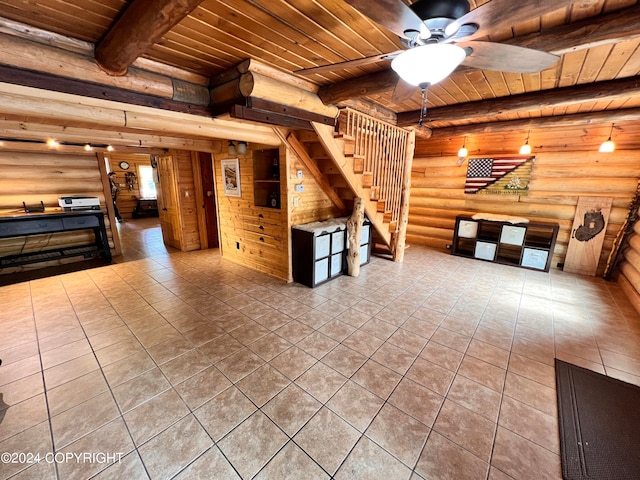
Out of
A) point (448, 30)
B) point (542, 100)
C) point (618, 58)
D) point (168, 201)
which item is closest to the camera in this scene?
point (448, 30)

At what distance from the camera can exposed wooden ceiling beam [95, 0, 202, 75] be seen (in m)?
1.32

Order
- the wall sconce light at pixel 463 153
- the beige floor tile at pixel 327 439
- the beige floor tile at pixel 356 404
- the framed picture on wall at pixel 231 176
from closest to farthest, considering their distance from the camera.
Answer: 1. the beige floor tile at pixel 327 439
2. the beige floor tile at pixel 356 404
3. the framed picture on wall at pixel 231 176
4. the wall sconce light at pixel 463 153

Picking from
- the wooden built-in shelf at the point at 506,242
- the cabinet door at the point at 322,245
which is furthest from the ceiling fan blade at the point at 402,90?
the wooden built-in shelf at the point at 506,242

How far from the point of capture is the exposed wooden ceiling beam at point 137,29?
132 cm

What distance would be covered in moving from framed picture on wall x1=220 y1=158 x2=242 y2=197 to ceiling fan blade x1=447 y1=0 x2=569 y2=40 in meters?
3.79

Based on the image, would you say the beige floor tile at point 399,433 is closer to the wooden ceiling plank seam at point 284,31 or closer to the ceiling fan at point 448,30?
the ceiling fan at point 448,30

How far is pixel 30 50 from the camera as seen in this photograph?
1.75 m

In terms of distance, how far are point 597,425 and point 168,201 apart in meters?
6.95

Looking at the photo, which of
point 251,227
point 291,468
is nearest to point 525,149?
point 251,227

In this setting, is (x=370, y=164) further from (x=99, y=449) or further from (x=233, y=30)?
(x=99, y=449)

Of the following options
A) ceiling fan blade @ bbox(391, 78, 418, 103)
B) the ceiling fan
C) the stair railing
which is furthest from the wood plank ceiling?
the stair railing

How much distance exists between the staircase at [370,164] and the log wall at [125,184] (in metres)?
9.20

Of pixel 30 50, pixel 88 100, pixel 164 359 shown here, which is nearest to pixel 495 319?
pixel 164 359

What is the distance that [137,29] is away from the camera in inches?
59.7
